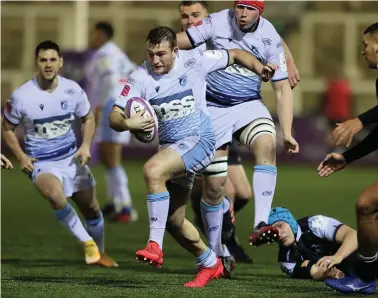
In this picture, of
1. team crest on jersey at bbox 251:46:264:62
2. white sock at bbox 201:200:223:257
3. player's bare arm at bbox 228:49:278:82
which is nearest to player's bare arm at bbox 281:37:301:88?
team crest on jersey at bbox 251:46:264:62

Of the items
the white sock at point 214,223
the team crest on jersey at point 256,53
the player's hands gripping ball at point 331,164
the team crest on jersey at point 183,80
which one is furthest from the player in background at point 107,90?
the player's hands gripping ball at point 331,164

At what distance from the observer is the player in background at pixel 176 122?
8.21 metres

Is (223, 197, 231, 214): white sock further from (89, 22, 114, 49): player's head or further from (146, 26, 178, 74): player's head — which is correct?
(89, 22, 114, 49): player's head

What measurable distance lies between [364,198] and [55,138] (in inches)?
145

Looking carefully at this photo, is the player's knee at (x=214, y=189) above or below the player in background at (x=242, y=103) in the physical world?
below

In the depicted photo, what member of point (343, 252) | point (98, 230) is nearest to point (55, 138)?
point (98, 230)

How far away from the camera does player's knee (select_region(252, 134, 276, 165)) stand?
927 centimetres

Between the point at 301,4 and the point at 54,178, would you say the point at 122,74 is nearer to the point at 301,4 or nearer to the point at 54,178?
the point at 54,178

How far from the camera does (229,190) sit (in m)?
10.7

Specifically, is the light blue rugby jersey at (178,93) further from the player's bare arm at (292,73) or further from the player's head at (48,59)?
the player's head at (48,59)

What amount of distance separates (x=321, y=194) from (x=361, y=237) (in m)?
10.8

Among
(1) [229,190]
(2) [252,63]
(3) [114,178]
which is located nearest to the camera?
(2) [252,63]

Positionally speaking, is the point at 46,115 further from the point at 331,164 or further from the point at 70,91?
the point at 331,164

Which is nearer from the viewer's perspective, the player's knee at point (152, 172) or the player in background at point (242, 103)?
the player's knee at point (152, 172)
